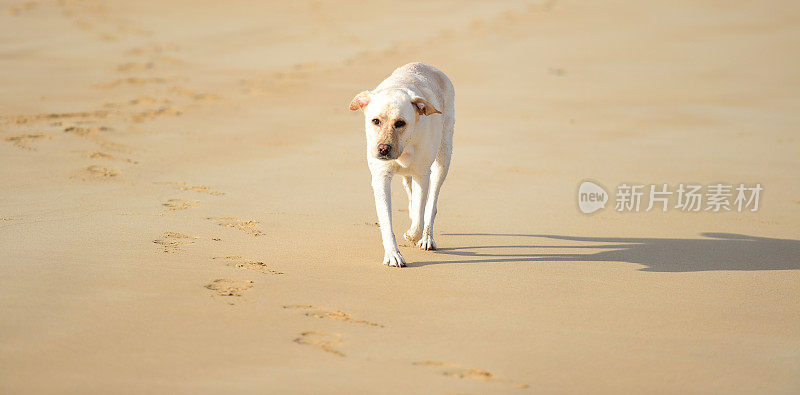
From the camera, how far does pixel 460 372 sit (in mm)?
3658

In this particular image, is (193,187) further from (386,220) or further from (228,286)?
(228,286)

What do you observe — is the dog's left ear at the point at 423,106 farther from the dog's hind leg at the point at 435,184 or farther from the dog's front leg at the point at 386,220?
the dog's hind leg at the point at 435,184

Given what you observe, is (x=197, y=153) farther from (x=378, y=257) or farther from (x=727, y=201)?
(x=727, y=201)

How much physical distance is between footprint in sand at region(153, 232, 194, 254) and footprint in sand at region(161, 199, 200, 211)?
0.78 meters

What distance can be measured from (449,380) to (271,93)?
920 centimetres

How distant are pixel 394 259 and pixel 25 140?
5131 millimetres

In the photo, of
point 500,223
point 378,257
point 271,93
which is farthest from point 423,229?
point 271,93

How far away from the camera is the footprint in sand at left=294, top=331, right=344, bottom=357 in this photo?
3.85 m

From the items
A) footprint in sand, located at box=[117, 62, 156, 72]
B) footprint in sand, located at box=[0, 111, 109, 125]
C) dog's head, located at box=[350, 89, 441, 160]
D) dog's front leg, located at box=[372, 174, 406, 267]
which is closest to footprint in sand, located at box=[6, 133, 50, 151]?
footprint in sand, located at box=[0, 111, 109, 125]

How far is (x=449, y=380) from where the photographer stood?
3.57 metres
